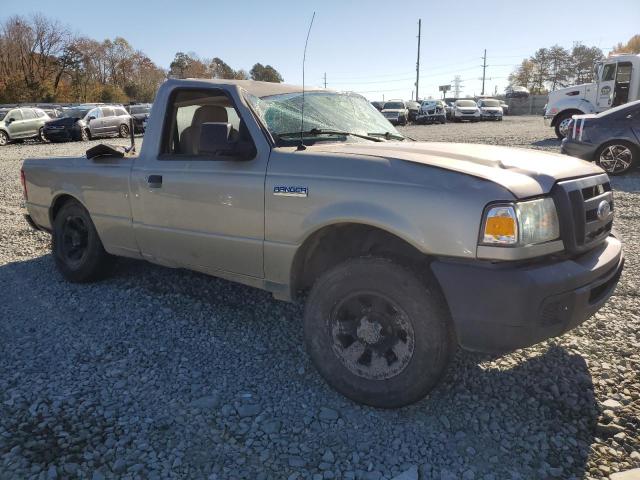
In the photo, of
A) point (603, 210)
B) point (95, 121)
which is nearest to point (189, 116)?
point (603, 210)

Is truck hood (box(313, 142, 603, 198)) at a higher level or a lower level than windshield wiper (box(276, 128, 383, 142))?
lower

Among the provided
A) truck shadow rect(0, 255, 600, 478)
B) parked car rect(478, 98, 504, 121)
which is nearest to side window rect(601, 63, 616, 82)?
truck shadow rect(0, 255, 600, 478)

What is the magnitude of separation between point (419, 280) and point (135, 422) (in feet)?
5.56

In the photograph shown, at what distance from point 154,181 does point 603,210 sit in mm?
3043

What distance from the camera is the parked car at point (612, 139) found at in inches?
381

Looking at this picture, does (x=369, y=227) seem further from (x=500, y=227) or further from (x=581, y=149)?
(x=581, y=149)

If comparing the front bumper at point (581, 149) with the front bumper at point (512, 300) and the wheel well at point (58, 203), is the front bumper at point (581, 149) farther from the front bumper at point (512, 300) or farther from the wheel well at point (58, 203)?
the wheel well at point (58, 203)

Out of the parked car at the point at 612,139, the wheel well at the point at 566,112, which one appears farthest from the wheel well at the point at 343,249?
the wheel well at the point at 566,112

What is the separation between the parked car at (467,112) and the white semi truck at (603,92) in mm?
18744

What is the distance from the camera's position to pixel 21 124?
24406 mm

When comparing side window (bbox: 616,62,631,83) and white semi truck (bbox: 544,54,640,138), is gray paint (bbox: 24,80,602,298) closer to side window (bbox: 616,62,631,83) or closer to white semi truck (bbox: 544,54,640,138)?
white semi truck (bbox: 544,54,640,138)

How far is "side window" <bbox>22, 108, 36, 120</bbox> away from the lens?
24.6 meters

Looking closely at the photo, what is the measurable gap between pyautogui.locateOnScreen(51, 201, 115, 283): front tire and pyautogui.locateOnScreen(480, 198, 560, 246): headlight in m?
3.57

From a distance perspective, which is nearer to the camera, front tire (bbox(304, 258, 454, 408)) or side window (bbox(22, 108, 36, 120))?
front tire (bbox(304, 258, 454, 408))
